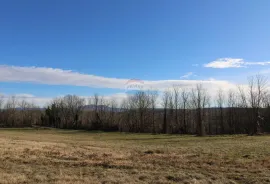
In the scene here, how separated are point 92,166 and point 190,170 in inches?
177

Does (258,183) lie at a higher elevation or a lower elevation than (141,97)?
lower

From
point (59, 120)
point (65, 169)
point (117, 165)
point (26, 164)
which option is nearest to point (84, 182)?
point (65, 169)

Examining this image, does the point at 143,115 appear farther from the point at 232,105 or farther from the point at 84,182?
the point at 84,182

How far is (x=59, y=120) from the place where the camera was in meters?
114

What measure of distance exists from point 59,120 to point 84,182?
10646 cm

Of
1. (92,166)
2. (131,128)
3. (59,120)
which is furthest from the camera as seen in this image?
(59,120)

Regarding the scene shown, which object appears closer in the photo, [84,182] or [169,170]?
[84,182]

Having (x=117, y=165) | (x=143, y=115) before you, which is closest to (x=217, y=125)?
(x=143, y=115)

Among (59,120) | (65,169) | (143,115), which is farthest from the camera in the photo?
(59,120)

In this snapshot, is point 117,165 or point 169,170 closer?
point 169,170

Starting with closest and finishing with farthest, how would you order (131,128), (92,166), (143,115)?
(92,166) → (131,128) → (143,115)

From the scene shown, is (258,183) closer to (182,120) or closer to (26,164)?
(26,164)

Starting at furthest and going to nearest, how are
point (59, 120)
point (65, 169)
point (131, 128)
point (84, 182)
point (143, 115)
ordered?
point (59, 120) → point (143, 115) → point (131, 128) → point (65, 169) → point (84, 182)

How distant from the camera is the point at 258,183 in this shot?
36.3 ft
